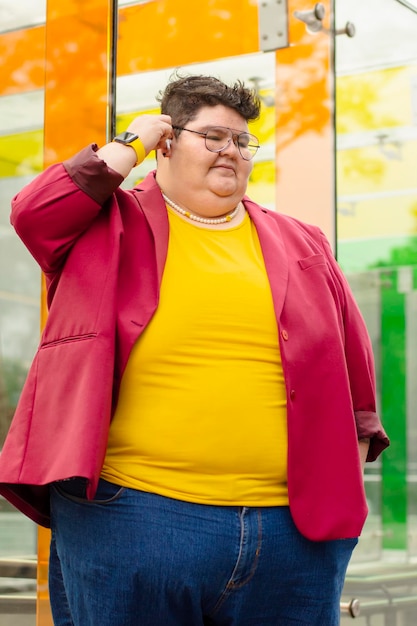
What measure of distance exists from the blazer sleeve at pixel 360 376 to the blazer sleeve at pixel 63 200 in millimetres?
602

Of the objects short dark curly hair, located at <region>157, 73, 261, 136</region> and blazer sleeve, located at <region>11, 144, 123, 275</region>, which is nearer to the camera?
blazer sleeve, located at <region>11, 144, 123, 275</region>

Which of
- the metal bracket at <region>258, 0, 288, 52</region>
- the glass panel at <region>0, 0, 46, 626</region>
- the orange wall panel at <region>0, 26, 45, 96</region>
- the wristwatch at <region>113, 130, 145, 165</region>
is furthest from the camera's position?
the metal bracket at <region>258, 0, 288, 52</region>

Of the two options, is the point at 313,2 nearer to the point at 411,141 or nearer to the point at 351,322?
the point at 411,141

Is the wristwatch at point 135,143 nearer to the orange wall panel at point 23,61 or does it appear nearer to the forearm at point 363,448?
the forearm at point 363,448

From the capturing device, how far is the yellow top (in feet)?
6.42

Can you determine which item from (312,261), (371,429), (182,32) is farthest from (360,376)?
(182,32)

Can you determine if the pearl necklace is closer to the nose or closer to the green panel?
the nose

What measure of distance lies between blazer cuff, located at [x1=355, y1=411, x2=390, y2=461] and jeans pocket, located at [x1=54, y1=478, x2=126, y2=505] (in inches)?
22.8

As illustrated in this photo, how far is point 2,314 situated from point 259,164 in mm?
1048

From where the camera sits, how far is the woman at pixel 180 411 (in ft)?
6.34

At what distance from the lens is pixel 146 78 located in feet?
11.9

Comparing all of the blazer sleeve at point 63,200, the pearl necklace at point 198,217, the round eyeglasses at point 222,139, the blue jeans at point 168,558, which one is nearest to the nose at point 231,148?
the round eyeglasses at point 222,139

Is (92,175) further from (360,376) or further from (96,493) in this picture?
(360,376)

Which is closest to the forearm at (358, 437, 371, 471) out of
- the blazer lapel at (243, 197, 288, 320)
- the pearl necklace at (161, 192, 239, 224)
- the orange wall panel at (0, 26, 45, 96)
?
the blazer lapel at (243, 197, 288, 320)
